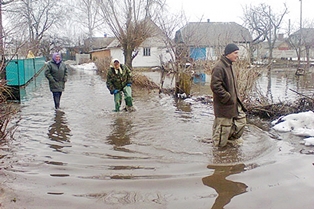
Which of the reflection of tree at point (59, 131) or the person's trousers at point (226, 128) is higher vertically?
the person's trousers at point (226, 128)

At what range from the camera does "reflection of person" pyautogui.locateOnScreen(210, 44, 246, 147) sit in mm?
5477

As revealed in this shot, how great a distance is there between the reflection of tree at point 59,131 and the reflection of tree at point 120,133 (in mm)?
863

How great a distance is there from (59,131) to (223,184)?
409 cm

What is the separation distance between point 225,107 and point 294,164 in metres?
1.32

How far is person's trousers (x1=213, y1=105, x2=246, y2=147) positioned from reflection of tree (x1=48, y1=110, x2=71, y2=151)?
2.61 metres

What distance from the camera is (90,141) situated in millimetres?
6395

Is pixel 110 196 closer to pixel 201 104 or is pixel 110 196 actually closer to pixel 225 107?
pixel 225 107

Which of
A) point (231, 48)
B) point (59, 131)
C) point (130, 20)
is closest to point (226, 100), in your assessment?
point (231, 48)

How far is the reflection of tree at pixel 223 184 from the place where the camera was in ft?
12.5

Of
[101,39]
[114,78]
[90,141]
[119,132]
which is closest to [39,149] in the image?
[90,141]

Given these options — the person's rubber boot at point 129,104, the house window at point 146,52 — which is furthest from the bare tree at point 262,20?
the person's rubber boot at point 129,104

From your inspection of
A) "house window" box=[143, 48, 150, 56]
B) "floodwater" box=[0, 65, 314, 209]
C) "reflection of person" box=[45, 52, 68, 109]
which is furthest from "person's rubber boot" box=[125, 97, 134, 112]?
"house window" box=[143, 48, 150, 56]

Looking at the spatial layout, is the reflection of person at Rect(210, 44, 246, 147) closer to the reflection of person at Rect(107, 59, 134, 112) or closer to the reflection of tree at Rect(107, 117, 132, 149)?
the reflection of tree at Rect(107, 117, 132, 149)

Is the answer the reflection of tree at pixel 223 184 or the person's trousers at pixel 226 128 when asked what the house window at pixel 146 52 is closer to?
the person's trousers at pixel 226 128
